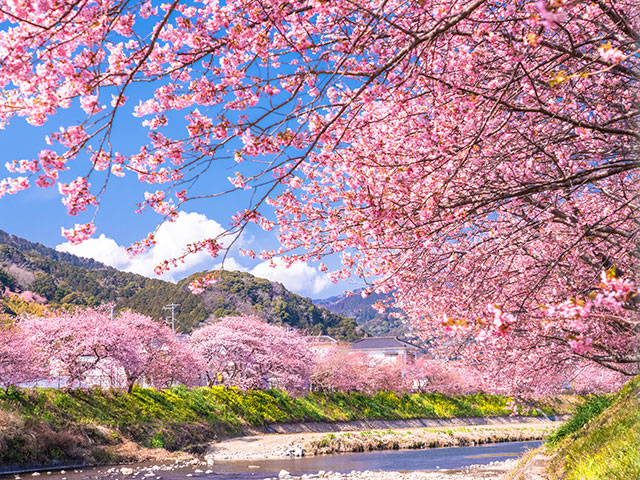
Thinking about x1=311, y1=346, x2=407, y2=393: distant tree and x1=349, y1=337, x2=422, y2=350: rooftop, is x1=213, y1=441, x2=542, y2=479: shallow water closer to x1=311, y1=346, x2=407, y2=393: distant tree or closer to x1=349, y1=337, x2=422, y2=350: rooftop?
x1=311, y1=346, x2=407, y2=393: distant tree

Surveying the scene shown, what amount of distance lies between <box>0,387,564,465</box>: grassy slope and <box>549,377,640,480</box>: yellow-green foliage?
16.3m

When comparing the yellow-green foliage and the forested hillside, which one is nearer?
the yellow-green foliage

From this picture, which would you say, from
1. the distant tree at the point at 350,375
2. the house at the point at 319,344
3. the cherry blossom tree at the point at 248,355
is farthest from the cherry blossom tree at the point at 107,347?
the house at the point at 319,344

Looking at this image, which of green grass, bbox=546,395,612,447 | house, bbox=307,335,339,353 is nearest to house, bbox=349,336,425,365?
house, bbox=307,335,339,353

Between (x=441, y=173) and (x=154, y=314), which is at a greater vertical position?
(x=154, y=314)

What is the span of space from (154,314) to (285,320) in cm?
2165

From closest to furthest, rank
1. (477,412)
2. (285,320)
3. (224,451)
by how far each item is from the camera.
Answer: (224,451) < (477,412) < (285,320)

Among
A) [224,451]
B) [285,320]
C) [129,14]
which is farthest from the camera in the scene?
[285,320]

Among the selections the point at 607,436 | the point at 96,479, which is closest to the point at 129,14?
the point at 607,436

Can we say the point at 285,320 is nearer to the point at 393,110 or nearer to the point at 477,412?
the point at 477,412

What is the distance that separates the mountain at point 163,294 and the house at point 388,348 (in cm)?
2144

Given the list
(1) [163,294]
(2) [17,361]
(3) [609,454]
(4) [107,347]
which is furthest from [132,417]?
(1) [163,294]

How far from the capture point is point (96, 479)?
17.1 meters

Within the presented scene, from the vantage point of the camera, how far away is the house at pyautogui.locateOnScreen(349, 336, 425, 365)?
68688mm
